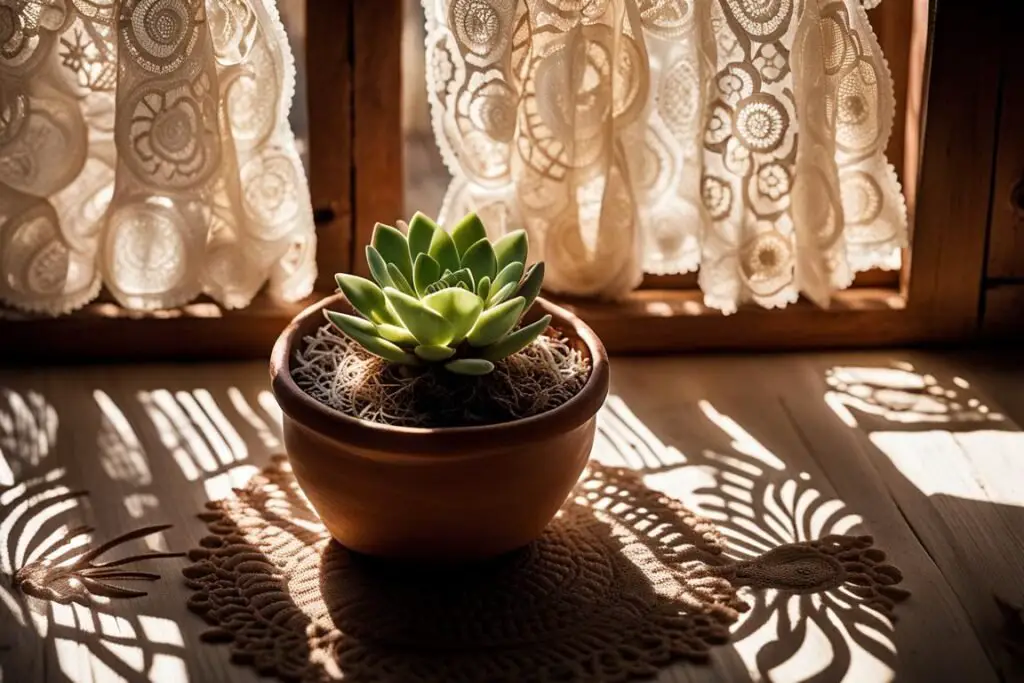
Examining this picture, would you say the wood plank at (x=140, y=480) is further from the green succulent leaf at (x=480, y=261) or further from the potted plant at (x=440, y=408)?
the green succulent leaf at (x=480, y=261)

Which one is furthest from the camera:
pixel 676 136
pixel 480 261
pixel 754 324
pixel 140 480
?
pixel 754 324

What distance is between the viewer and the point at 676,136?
1766mm

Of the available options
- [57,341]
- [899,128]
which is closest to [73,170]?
[57,341]

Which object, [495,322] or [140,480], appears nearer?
[495,322]

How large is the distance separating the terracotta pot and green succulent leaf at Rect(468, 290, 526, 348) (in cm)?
9

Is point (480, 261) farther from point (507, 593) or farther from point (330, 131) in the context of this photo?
point (330, 131)

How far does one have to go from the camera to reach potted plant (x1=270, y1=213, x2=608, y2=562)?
51.2 inches

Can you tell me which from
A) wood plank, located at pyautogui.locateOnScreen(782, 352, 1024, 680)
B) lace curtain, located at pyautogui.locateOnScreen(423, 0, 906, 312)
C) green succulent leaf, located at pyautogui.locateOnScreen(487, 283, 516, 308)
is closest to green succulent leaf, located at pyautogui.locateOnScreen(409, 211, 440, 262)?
green succulent leaf, located at pyautogui.locateOnScreen(487, 283, 516, 308)

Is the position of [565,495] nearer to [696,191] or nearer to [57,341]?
[696,191]

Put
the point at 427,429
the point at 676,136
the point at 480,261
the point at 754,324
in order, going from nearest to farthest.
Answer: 1. the point at 427,429
2. the point at 480,261
3. the point at 676,136
4. the point at 754,324

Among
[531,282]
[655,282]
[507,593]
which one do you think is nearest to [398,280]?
[531,282]

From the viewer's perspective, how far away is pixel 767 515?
1.56 metres

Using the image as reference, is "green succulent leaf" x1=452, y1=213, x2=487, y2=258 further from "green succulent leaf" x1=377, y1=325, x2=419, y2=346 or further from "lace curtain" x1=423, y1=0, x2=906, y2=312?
"lace curtain" x1=423, y1=0, x2=906, y2=312

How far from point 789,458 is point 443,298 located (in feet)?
1.86
